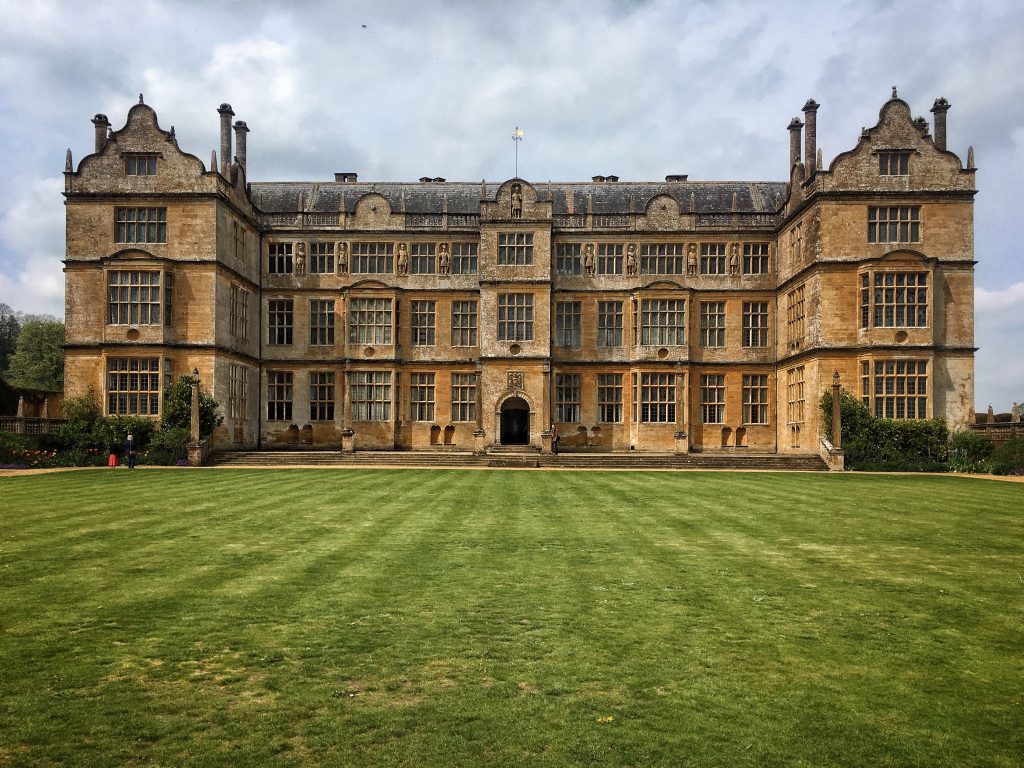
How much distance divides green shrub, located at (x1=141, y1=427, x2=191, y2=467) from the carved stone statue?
14946 mm

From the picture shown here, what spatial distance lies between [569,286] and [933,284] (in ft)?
53.8

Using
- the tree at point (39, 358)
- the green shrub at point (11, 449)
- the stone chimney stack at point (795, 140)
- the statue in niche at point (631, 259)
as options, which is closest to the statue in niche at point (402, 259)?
the statue in niche at point (631, 259)

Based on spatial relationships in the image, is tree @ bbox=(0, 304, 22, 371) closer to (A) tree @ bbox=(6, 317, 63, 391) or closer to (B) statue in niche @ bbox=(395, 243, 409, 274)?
(A) tree @ bbox=(6, 317, 63, 391)

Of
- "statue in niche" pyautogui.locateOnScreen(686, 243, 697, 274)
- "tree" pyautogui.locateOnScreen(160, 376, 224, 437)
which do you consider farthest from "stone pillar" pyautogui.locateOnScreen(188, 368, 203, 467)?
"statue in niche" pyautogui.locateOnScreen(686, 243, 697, 274)

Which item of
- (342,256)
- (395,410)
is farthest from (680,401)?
(342,256)

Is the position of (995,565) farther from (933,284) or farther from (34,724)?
(933,284)

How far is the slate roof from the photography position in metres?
40.3

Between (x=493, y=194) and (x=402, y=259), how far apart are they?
22.4 ft

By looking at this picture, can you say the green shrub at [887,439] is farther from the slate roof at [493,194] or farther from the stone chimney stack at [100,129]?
the stone chimney stack at [100,129]

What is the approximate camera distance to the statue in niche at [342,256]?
127 ft

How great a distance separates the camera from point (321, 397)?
38.9 m

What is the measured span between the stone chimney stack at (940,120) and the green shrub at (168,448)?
34270 millimetres

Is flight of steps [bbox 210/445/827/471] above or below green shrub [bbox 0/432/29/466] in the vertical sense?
below

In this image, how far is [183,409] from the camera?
3105 cm
